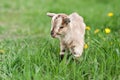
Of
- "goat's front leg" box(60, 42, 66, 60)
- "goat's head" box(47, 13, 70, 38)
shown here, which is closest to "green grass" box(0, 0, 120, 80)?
"goat's front leg" box(60, 42, 66, 60)

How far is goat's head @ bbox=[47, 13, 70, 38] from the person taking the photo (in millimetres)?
5645

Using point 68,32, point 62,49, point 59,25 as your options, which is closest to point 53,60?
point 62,49

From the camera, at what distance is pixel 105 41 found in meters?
6.87

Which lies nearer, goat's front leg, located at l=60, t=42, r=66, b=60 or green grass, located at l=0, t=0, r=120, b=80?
green grass, located at l=0, t=0, r=120, b=80

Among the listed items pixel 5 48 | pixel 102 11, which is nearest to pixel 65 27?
pixel 5 48

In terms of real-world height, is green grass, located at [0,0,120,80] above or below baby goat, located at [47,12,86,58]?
below

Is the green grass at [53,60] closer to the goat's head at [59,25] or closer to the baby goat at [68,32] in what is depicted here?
the baby goat at [68,32]

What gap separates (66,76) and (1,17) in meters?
5.45

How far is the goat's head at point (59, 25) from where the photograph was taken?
5.64 meters

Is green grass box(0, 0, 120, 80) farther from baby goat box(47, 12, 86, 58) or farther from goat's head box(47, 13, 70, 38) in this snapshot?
goat's head box(47, 13, 70, 38)

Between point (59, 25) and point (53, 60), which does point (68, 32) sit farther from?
point (53, 60)

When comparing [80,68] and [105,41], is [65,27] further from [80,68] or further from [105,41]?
[105,41]

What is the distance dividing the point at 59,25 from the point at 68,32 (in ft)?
1.07

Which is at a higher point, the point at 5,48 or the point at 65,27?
the point at 65,27
